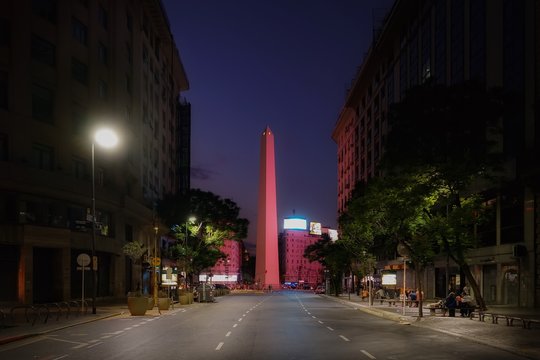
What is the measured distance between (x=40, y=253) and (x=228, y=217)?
31.2 m

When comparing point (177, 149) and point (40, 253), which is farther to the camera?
point (177, 149)

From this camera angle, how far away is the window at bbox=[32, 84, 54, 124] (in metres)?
45.4

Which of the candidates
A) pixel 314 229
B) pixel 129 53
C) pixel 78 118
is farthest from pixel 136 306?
pixel 314 229

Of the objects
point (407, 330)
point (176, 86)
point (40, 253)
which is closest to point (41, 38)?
point (40, 253)

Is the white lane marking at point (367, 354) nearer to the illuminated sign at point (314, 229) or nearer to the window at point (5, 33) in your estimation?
the window at point (5, 33)

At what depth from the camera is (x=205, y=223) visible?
75.3m

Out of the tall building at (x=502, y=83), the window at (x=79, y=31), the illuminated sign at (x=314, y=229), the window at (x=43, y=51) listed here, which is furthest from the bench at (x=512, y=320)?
the illuminated sign at (x=314, y=229)

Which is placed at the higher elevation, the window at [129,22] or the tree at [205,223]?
the window at [129,22]

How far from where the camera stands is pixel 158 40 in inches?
3497

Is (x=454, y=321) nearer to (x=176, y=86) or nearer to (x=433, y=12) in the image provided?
(x=433, y=12)

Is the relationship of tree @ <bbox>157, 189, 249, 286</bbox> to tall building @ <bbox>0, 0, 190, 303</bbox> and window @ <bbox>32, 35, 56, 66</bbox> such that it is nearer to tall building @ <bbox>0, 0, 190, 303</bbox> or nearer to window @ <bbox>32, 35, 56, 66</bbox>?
tall building @ <bbox>0, 0, 190, 303</bbox>

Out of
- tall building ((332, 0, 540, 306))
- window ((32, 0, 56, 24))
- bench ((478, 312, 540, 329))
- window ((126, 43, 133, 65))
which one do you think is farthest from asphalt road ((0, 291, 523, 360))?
window ((126, 43, 133, 65))

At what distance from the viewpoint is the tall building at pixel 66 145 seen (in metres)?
42.3

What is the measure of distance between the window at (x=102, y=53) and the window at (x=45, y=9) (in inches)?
308
